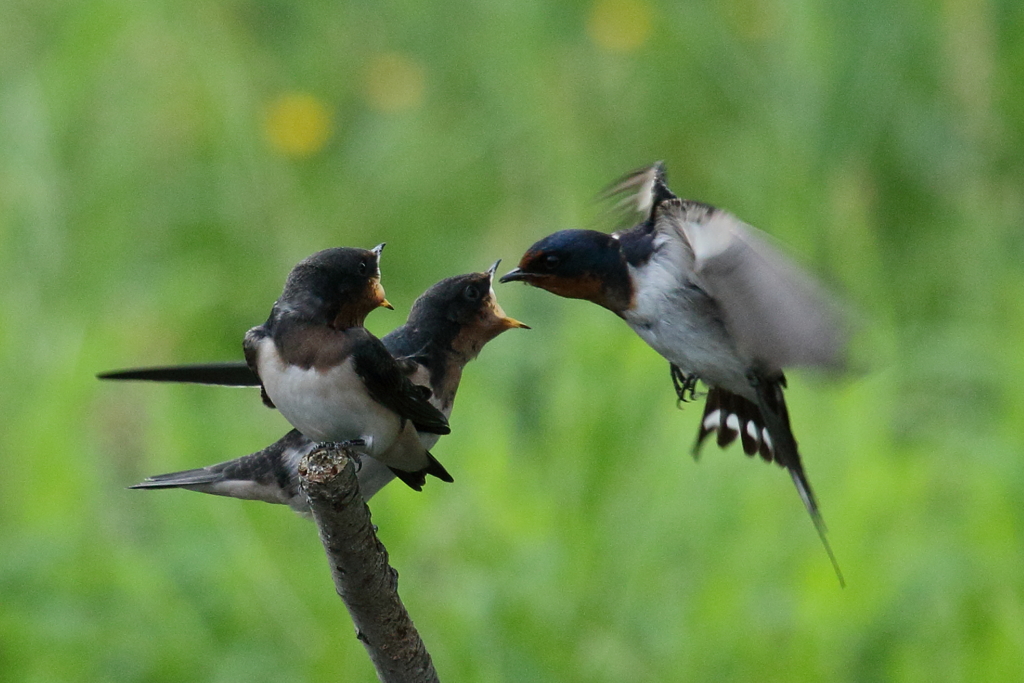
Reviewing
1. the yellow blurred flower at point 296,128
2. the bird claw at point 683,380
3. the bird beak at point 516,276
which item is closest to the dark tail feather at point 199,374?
the bird beak at point 516,276

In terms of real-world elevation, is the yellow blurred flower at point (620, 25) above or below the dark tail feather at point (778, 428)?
above

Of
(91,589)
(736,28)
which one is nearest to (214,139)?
(736,28)

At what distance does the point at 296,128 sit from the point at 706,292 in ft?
12.6

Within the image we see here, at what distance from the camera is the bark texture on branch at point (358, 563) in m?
1.41

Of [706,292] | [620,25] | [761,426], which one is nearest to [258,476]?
[706,292]

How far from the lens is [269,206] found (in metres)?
5.11

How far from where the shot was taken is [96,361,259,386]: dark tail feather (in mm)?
1536

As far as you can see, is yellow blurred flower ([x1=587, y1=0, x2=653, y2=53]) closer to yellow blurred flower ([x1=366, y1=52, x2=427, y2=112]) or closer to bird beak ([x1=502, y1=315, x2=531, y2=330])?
yellow blurred flower ([x1=366, y1=52, x2=427, y2=112])

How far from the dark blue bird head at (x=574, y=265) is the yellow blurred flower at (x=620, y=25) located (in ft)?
12.8

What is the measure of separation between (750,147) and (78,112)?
86.8 inches

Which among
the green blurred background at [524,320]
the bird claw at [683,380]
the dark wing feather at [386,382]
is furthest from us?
the green blurred background at [524,320]

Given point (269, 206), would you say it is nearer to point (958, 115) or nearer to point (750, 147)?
point (750, 147)

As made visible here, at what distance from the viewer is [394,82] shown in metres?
5.84

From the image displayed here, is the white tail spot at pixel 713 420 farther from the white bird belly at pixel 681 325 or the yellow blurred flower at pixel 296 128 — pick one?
the yellow blurred flower at pixel 296 128
